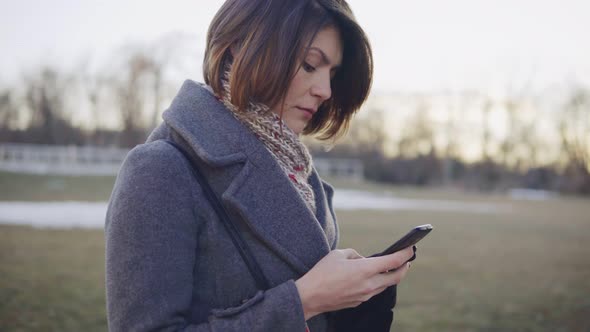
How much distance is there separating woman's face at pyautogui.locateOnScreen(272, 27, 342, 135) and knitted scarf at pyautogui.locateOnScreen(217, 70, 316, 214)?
35mm

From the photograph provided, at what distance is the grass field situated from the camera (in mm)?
5422

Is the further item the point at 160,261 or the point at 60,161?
the point at 60,161

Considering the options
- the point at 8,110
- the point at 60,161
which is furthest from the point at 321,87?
the point at 8,110

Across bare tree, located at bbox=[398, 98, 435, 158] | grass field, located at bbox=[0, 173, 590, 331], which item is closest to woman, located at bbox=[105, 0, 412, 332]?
grass field, located at bbox=[0, 173, 590, 331]

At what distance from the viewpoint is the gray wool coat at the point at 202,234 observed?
1072 mm

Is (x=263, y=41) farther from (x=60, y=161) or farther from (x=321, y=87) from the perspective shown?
(x=60, y=161)

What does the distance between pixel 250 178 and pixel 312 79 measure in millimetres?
323

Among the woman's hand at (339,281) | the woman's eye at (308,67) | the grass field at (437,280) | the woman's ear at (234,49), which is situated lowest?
the grass field at (437,280)

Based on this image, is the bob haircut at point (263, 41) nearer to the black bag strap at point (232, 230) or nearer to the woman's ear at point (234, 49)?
the woman's ear at point (234, 49)

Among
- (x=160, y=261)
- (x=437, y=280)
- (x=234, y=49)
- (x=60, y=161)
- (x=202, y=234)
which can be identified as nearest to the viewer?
(x=160, y=261)

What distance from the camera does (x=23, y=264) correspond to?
23.5 feet

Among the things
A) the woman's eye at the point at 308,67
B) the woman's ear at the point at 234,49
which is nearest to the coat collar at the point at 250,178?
the woman's ear at the point at 234,49

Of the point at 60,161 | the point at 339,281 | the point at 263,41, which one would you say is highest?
the point at 263,41

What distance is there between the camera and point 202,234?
1.18 meters
